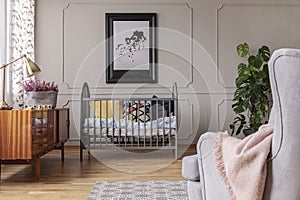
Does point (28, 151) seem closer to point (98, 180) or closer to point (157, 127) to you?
point (98, 180)

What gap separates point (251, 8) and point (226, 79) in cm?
104

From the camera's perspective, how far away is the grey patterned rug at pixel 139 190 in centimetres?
257

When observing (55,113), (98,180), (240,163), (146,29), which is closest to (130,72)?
(146,29)

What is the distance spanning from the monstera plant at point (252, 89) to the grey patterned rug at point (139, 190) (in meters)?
2.10

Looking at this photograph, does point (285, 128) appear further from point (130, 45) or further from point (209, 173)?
point (130, 45)

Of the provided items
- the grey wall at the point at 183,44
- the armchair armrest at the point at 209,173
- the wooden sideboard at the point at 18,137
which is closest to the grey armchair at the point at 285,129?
the armchair armrest at the point at 209,173

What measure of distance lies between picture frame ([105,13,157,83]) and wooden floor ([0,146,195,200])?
3.98 ft

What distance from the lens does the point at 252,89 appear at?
4727 millimetres

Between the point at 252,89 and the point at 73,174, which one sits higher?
the point at 252,89

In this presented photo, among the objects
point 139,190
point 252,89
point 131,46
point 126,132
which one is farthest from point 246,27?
point 139,190

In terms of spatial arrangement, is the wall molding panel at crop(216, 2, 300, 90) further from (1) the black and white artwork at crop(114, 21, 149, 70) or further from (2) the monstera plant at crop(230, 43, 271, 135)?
(1) the black and white artwork at crop(114, 21, 149, 70)

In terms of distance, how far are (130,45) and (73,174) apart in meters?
2.31

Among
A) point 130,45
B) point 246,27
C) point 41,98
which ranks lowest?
point 41,98

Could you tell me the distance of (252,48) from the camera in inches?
209
